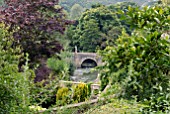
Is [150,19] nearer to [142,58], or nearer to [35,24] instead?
[142,58]

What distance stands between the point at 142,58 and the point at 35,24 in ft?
17.5

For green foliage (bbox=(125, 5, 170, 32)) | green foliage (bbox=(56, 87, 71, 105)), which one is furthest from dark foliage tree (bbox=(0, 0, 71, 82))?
green foliage (bbox=(125, 5, 170, 32))

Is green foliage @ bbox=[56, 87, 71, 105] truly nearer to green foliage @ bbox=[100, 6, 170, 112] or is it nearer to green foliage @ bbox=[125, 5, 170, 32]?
green foliage @ bbox=[100, 6, 170, 112]

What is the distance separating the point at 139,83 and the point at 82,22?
3.07 meters

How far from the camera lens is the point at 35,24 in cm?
640

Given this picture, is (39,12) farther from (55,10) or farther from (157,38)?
(157,38)

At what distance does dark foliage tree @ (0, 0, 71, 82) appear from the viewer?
6125mm

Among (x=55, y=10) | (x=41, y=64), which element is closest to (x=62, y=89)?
(x=41, y=64)

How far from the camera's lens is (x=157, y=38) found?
1.32 metres

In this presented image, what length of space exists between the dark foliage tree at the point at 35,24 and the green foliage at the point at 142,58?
492cm

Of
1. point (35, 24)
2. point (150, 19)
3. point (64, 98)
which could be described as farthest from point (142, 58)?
point (35, 24)

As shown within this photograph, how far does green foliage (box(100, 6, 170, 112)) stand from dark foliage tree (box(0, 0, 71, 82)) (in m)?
4.92

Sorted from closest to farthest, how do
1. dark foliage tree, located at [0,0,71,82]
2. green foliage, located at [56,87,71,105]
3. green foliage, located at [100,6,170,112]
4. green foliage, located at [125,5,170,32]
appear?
green foliage, located at [100,6,170,112]
green foliage, located at [125,5,170,32]
green foliage, located at [56,87,71,105]
dark foliage tree, located at [0,0,71,82]

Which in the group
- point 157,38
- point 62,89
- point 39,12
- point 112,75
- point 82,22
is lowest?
point 62,89
